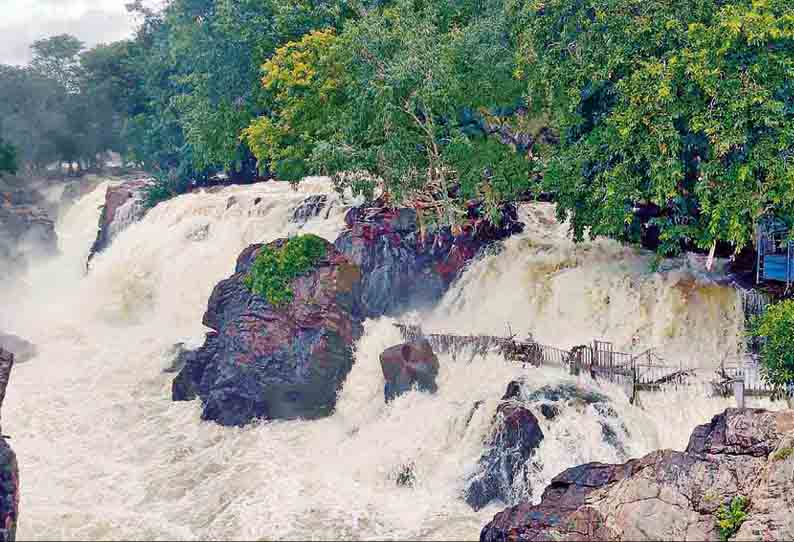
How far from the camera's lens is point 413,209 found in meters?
29.7

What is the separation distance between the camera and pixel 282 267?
26.4m

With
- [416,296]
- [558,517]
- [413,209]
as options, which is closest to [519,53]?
[413,209]

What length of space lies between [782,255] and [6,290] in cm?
3678

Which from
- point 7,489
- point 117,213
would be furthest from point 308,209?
point 7,489

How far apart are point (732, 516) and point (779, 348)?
5400mm

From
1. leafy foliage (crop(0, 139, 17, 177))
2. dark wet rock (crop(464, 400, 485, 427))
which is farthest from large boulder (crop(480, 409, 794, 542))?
leafy foliage (crop(0, 139, 17, 177))

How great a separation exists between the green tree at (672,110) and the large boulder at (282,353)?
7.95 m

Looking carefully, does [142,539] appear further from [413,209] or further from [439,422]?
[413,209]

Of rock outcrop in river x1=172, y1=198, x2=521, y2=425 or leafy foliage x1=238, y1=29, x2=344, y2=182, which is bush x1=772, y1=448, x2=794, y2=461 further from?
leafy foliage x1=238, y1=29, x2=344, y2=182

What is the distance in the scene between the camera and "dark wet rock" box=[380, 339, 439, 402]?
917 inches

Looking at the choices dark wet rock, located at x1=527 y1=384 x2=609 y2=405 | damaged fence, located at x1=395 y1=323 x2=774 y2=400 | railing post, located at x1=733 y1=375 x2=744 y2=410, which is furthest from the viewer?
dark wet rock, located at x1=527 y1=384 x2=609 y2=405

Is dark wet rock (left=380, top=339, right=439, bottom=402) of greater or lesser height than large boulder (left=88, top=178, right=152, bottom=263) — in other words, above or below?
below

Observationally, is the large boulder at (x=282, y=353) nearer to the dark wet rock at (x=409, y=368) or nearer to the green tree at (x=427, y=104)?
the dark wet rock at (x=409, y=368)

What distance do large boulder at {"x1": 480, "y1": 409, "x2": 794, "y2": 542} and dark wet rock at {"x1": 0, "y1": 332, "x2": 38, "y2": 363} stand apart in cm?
2325
